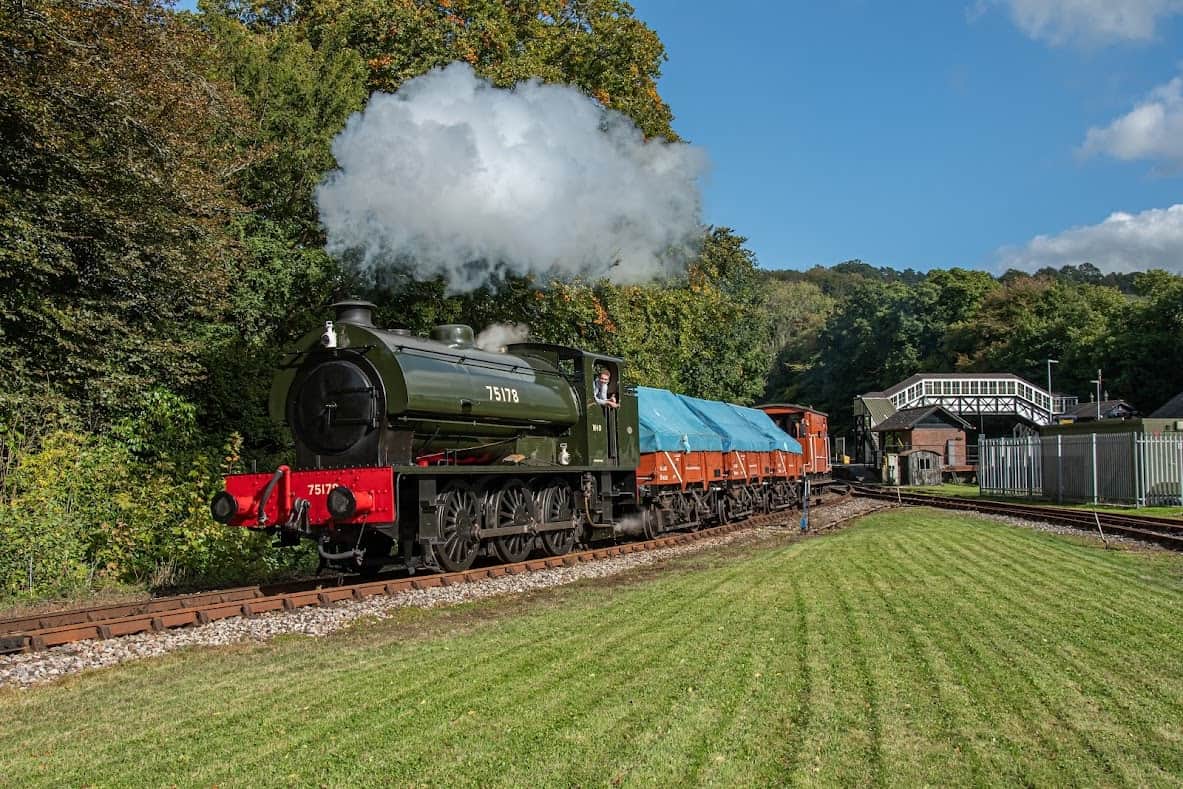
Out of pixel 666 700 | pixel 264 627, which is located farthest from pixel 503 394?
pixel 666 700

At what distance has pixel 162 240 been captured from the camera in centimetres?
1468

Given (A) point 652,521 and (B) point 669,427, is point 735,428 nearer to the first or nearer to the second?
(B) point 669,427

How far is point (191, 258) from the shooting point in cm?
1527

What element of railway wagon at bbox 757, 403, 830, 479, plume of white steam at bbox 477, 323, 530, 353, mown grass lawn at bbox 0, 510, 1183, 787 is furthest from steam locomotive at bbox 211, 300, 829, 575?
railway wagon at bbox 757, 403, 830, 479

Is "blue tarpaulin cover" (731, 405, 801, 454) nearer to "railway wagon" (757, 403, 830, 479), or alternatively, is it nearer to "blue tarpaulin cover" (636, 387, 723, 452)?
"railway wagon" (757, 403, 830, 479)

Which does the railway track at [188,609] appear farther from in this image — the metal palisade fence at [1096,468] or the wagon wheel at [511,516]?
the metal palisade fence at [1096,468]

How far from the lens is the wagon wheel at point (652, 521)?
18.8 metres

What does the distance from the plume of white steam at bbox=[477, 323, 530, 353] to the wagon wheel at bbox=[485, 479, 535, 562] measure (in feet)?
20.8

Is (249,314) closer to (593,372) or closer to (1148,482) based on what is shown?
(593,372)

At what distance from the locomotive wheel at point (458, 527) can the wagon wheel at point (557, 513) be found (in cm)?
179

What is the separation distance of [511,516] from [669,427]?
20.5ft

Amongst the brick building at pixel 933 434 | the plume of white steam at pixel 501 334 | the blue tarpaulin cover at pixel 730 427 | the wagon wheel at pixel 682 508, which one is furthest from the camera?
the brick building at pixel 933 434

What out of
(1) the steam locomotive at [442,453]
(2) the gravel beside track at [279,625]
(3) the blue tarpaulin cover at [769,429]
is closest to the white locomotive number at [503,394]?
(1) the steam locomotive at [442,453]

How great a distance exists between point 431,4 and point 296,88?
5.07 m
